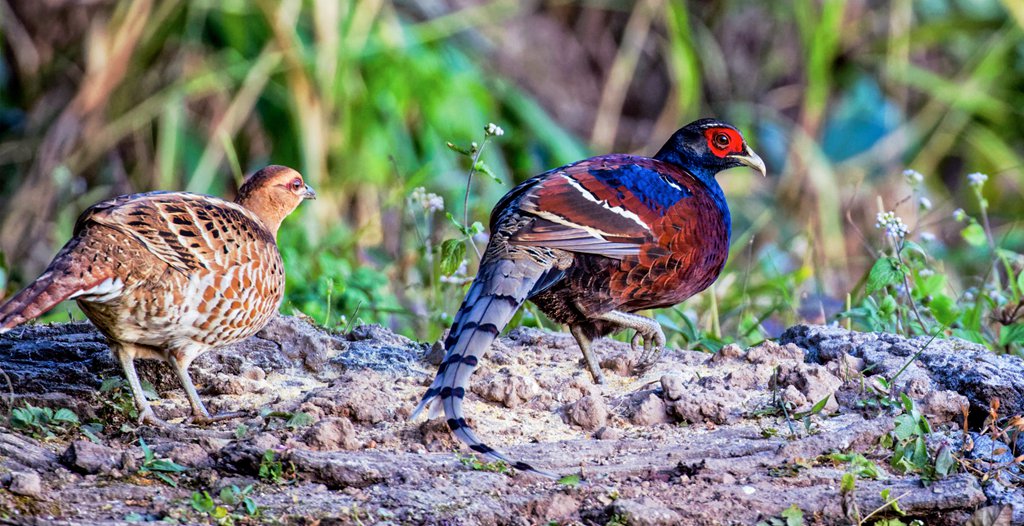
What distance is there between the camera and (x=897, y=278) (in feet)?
15.5

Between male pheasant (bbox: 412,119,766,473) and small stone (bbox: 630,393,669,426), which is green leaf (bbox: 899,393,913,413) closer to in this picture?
small stone (bbox: 630,393,669,426)

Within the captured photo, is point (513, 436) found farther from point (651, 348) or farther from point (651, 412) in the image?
point (651, 348)

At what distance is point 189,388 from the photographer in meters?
4.20

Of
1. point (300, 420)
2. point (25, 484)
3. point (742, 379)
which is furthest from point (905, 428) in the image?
point (25, 484)

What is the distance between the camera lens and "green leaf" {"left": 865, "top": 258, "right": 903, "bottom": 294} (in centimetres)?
471

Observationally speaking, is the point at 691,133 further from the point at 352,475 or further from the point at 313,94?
the point at 313,94

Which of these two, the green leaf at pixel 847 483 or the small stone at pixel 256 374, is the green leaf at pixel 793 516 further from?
the small stone at pixel 256 374

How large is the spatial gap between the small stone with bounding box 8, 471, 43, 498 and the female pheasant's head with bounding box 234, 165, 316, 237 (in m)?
1.70

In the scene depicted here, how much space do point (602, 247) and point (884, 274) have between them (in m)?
1.08

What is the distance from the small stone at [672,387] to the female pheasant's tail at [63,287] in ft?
5.77

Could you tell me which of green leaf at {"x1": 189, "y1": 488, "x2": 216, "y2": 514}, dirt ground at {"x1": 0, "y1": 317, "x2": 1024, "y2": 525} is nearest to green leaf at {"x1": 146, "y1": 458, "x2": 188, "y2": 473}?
dirt ground at {"x1": 0, "y1": 317, "x2": 1024, "y2": 525}

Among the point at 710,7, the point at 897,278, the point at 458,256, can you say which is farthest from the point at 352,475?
the point at 710,7

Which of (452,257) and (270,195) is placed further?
(270,195)

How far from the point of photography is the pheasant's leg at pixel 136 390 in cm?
400
